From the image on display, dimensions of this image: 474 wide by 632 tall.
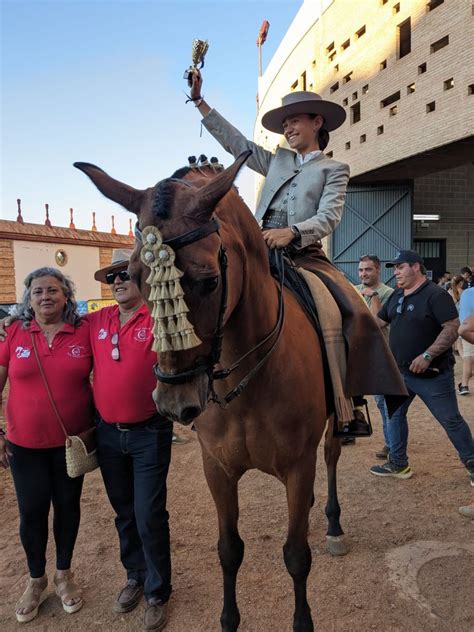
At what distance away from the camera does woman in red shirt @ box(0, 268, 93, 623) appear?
2.75 meters

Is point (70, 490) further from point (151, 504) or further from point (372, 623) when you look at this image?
point (372, 623)

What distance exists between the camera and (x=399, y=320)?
4.51 m

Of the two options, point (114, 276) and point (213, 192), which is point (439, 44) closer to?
point (114, 276)

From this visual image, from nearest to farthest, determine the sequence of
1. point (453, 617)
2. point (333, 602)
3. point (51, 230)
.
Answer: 1. point (453, 617)
2. point (333, 602)
3. point (51, 230)

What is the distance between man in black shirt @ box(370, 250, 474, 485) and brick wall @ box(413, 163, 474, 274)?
16072 mm

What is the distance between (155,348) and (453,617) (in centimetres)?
250

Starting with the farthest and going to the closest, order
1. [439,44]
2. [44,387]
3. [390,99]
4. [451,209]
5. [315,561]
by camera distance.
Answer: [451,209]
[390,99]
[439,44]
[315,561]
[44,387]

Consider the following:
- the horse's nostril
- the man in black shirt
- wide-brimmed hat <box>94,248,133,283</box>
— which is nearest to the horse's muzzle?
the horse's nostril

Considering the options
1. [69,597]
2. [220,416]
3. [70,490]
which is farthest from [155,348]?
[69,597]

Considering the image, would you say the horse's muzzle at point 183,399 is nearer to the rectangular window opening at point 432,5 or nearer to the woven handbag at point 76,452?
the woven handbag at point 76,452

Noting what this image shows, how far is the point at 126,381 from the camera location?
265 centimetres

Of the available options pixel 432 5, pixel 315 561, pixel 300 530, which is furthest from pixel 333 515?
pixel 432 5

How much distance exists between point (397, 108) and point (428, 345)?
10.7 metres

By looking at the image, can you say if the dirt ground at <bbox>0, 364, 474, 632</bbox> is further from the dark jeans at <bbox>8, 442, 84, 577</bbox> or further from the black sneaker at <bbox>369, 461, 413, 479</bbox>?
the dark jeans at <bbox>8, 442, 84, 577</bbox>
